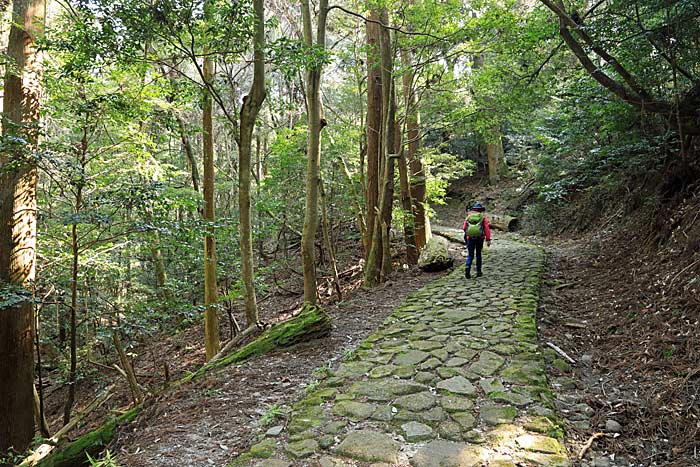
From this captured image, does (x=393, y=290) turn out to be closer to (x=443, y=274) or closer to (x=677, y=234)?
(x=443, y=274)

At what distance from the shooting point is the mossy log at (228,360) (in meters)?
4.43

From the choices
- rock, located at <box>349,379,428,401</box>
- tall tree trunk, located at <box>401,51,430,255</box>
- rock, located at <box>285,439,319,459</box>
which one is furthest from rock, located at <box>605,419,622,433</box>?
tall tree trunk, located at <box>401,51,430,255</box>

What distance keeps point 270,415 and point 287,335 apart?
6.44 ft

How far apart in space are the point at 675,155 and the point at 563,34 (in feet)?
9.35

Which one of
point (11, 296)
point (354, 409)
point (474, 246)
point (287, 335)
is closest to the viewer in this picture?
point (354, 409)

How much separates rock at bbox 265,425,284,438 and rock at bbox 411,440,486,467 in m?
1.16

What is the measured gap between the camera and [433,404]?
3674 millimetres

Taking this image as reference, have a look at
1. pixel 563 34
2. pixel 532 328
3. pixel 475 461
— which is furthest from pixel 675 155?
pixel 475 461

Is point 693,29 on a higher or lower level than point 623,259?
higher

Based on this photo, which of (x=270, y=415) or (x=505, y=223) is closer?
(x=270, y=415)

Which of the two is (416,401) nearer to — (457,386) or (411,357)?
(457,386)

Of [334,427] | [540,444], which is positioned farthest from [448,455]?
[334,427]

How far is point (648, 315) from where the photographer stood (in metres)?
4.98

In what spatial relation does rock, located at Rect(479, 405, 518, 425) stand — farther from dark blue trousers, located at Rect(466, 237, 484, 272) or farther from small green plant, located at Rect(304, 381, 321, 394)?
dark blue trousers, located at Rect(466, 237, 484, 272)
